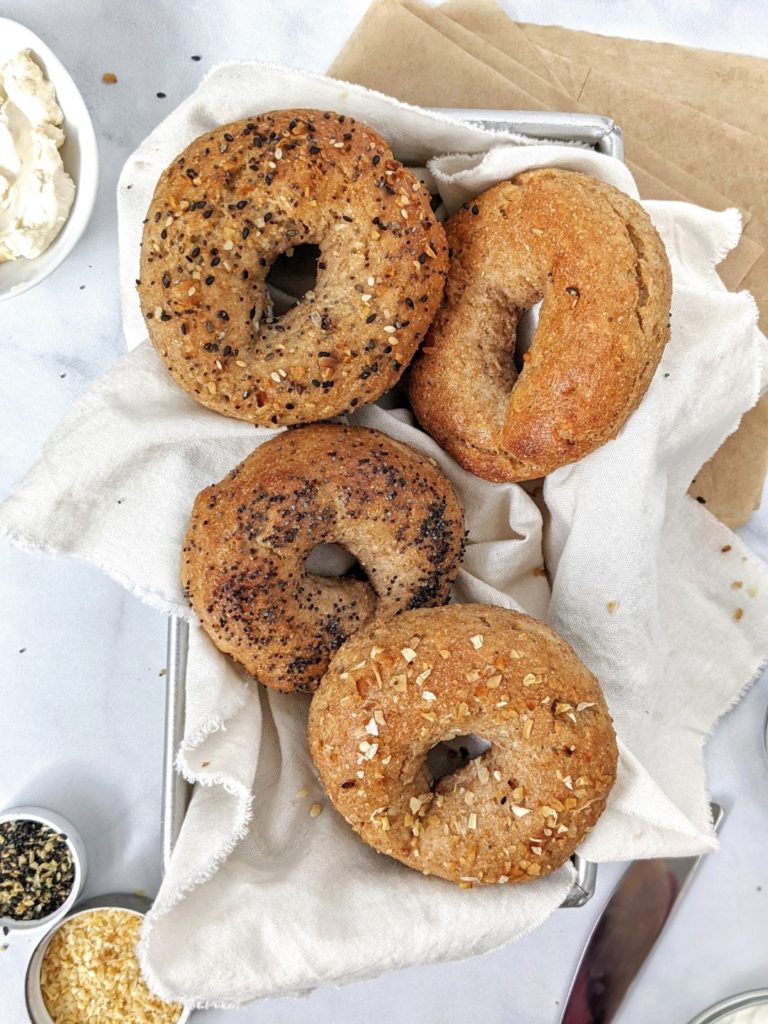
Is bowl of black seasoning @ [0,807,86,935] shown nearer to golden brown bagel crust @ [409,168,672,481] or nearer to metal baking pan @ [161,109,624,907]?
metal baking pan @ [161,109,624,907]

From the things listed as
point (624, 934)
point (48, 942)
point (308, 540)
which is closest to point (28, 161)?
point (308, 540)

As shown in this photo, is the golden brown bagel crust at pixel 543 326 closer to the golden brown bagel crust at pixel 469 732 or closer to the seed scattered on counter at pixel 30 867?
the golden brown bagel crust at pixel 469 732

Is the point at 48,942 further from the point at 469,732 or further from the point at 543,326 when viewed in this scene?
the point at 543,326

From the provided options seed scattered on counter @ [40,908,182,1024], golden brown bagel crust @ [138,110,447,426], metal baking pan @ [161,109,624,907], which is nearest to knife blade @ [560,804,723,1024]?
metal baking pan @ [161,109,624,907]

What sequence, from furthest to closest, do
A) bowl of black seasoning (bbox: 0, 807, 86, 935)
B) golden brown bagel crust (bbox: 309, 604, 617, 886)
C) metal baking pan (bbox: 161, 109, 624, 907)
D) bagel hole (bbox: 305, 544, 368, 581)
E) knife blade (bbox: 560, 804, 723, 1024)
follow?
knife blade (bbox: 560, 804, 723, 1024) → bowl of black seasoning (bbox: 0, 807, 86, 935) → bagel hole (bbox: 305, 544, 368, 581) → metal baking pan (bbox: 161, 109, 624, 907) → golden brown bagel crust (bbox: 309, 604, 617, 886)

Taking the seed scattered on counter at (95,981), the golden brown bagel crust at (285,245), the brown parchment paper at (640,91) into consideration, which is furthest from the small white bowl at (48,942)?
the brown parchment paper at (640,91)

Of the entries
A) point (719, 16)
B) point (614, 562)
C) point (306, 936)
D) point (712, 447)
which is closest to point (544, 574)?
point (614, 562)

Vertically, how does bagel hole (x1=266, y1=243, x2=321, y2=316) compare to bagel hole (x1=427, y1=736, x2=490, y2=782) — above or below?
above
